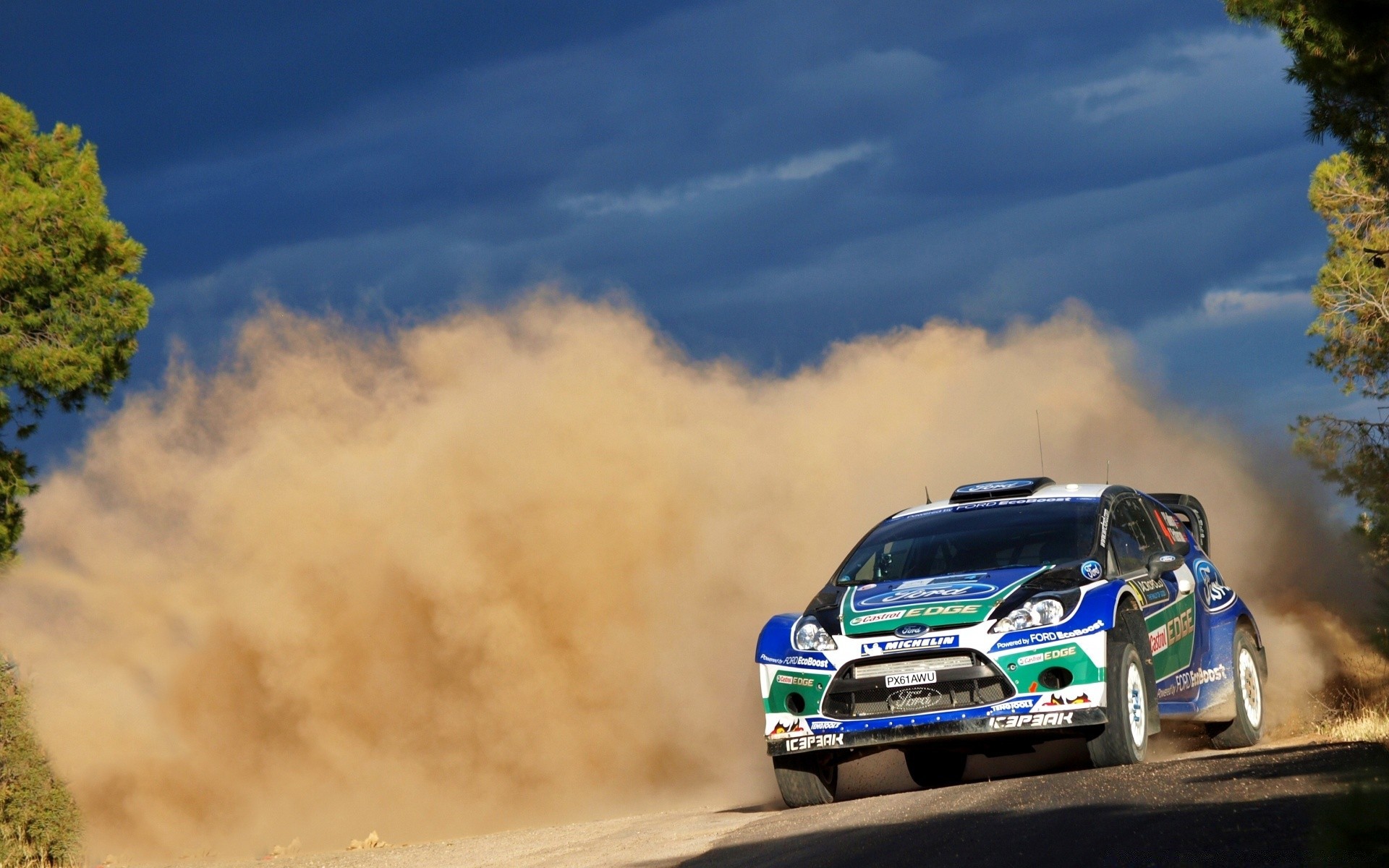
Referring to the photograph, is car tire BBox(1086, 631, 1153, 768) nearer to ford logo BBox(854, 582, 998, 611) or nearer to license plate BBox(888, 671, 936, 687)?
ford logo BBox(854, 582, 998, 611)

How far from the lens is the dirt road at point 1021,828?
5.45 meters

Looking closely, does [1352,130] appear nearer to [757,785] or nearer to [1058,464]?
[757,785]

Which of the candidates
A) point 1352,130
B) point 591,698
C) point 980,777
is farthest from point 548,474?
point 1352,130

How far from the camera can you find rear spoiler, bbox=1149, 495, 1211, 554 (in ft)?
38.0

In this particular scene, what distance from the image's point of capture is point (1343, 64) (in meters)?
5.55

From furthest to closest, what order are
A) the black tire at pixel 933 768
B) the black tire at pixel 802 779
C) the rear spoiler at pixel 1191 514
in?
the rear spoiler at pixel 1191 514, the black tire at pixel 933 768, the black tire at pixel 802 779

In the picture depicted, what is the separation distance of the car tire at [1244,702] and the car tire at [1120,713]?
1959 mm

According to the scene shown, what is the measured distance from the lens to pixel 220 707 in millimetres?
20078

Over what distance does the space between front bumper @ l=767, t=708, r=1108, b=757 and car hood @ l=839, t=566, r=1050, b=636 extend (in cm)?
54

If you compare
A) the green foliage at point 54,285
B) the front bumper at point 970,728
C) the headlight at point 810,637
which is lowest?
the front bumper at point 970,728

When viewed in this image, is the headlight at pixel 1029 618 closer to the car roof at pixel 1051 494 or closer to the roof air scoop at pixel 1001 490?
the car roof at pixel 1051 494

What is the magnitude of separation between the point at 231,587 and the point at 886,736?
1465cm

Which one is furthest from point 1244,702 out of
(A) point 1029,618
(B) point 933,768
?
(A) point 1029,618

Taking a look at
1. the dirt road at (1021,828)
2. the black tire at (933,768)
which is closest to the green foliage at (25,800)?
the dirt road at (1021,828)
